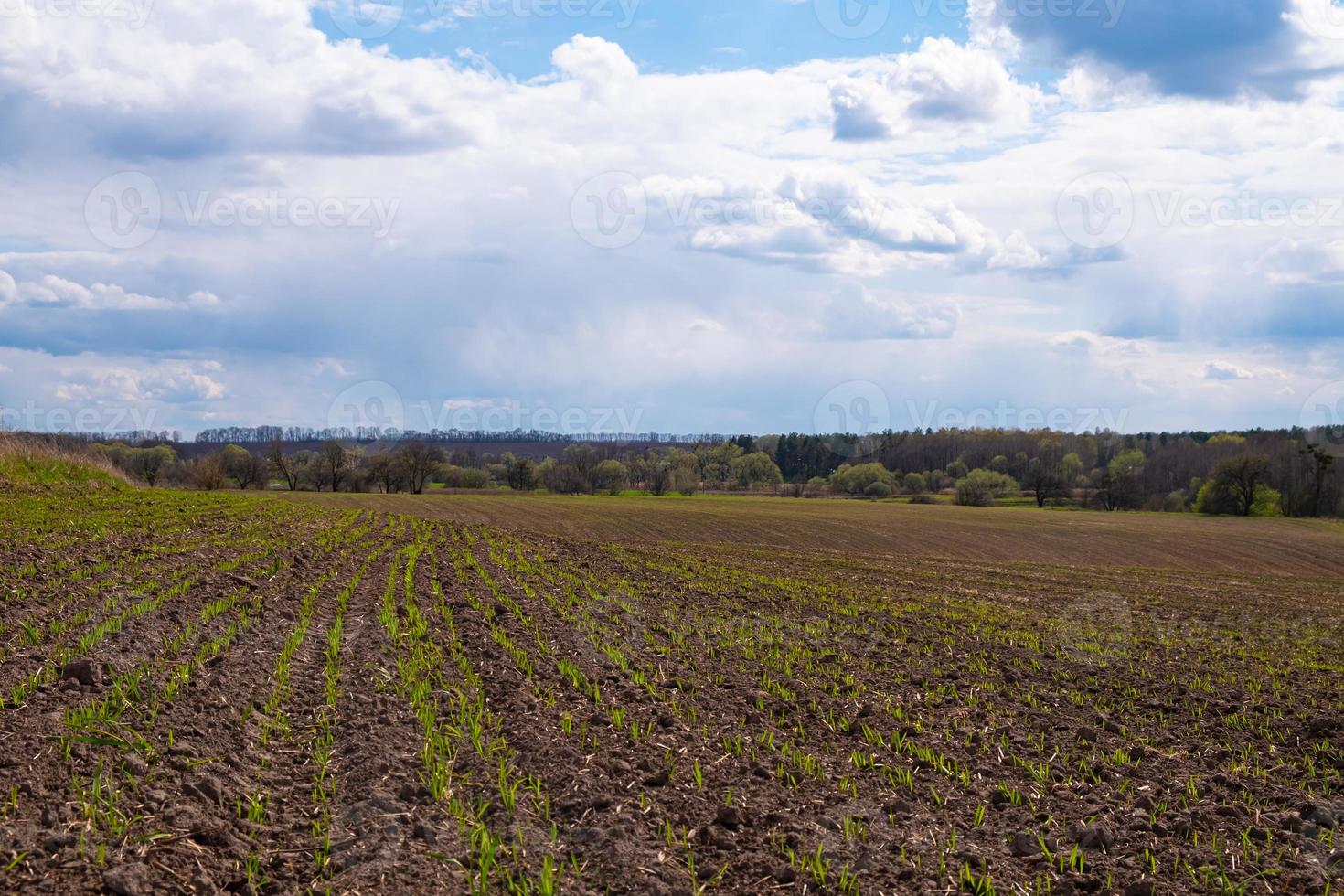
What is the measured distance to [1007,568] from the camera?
123 feet

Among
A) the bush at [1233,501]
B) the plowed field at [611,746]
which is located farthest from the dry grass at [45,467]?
the bush at [1233,501]

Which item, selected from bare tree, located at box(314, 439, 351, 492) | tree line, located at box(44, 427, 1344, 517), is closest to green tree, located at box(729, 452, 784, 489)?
tree line, located at box(44, 427, 1344, 517)

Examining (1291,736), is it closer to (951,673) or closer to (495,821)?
(951,673)

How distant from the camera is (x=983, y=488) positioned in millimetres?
121562

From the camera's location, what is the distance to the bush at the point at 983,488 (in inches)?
4690

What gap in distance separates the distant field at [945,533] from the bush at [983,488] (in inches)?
1485

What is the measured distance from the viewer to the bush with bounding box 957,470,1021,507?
119 meters

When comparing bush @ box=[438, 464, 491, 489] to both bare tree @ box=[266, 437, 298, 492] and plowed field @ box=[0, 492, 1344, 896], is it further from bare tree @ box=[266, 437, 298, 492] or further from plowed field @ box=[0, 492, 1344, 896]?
plowed field @ box=[0, 492, 1344, 896]

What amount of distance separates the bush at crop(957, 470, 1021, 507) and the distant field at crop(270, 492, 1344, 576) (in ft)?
124

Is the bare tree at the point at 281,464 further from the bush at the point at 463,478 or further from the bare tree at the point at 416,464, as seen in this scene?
the bush at the point at 463,478

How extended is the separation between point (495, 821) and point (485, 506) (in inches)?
2534

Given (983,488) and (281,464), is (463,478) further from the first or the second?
(983,488)

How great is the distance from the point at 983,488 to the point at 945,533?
6278 centimetres

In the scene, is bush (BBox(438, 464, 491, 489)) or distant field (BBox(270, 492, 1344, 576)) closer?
distant field (BBox(270, 492, 1344, 576))
